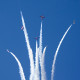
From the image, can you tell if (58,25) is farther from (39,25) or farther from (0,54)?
(0,54)

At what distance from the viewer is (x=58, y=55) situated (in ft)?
18.3

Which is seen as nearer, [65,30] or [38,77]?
[38,77]

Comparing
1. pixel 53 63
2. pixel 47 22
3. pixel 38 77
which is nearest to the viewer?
pixel 38 77

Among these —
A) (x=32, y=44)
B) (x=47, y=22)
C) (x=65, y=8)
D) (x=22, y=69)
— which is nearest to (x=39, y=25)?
(x=47, y=22)

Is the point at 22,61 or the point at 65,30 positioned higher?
the point at 65,30

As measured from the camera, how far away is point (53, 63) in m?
5.15

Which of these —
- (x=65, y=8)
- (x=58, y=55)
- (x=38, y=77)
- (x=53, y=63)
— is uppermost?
(x=65, y=8)

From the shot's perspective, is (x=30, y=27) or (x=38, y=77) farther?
(x=30, y=27)

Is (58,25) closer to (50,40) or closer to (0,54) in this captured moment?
(50,40)

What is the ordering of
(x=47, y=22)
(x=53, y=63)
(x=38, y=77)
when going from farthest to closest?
1. (x=47, y=22)
2. (x=53, y=63)
3. (x=38, y=77)

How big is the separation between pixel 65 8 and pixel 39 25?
3.53 feet

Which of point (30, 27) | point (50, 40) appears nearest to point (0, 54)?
point (30, 27)

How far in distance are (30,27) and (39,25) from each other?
0.95 feet

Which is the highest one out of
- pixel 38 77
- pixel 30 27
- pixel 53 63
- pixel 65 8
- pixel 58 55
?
pixel 65 8
